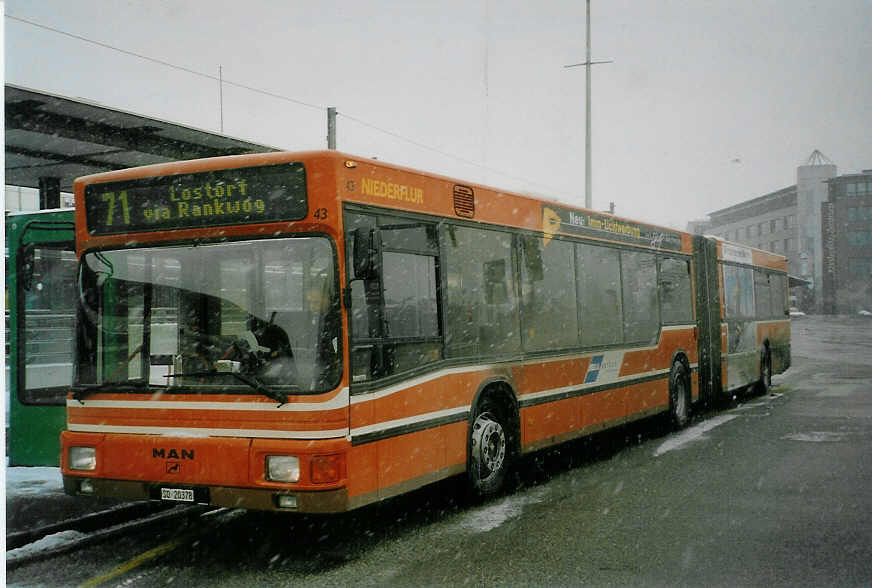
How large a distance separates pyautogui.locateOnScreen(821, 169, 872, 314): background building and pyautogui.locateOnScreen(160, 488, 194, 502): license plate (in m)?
106

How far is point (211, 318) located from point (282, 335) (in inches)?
21.5

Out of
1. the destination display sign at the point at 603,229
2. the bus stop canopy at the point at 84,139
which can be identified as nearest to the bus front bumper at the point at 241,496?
the destination display sign at the point at 603,229

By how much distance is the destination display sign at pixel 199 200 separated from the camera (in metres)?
6.41

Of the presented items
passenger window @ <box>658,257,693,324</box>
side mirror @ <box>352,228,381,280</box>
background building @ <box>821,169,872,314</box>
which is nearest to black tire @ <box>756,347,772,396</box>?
passenger window @ <box>658,257,693,324</box>

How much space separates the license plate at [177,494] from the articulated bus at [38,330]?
3029mm

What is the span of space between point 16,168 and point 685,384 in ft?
38.3

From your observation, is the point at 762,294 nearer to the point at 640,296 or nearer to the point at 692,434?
the point at 692,434

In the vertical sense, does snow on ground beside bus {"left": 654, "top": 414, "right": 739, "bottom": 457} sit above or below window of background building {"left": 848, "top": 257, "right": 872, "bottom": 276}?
below

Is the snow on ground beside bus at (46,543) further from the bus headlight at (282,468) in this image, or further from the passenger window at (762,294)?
the passenger window at (762,294)

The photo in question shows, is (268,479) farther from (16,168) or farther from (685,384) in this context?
(16,168)

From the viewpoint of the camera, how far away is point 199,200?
21.8 feet

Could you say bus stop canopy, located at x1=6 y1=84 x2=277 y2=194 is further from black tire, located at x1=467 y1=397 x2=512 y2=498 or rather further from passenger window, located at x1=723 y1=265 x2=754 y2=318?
passenger window, located at x1=723 y1=265 x2=754 y2=318

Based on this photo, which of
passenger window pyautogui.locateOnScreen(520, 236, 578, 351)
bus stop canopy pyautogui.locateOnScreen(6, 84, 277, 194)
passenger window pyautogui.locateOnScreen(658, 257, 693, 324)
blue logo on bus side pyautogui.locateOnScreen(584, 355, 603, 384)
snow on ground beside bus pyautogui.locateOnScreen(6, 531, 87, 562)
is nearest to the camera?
snow on ground beside bus pyautogui.locateOnScreen(6, 531, 87, 562)

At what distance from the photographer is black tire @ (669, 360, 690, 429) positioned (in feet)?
43.7
